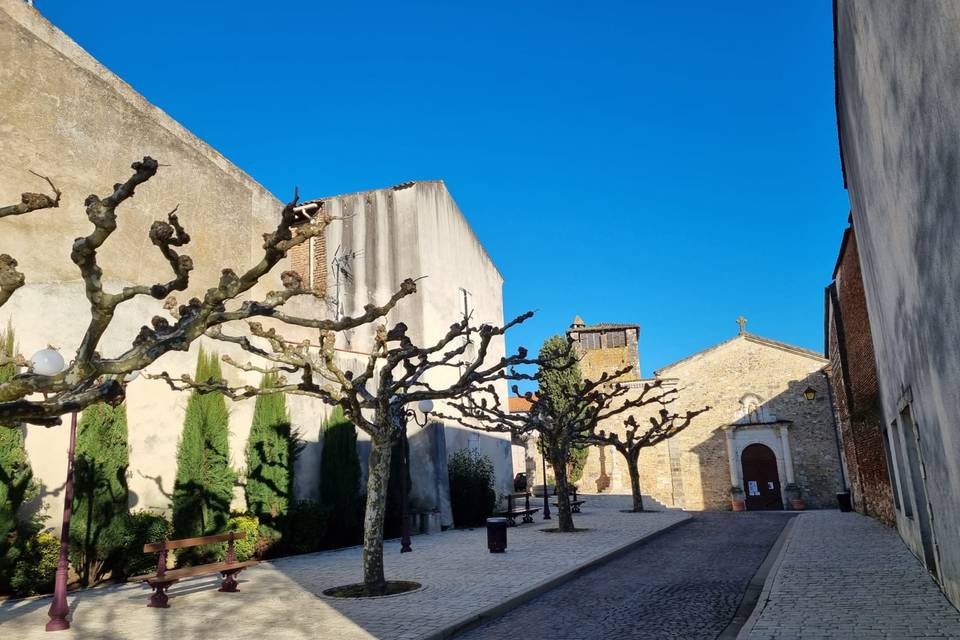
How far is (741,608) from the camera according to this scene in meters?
7.97

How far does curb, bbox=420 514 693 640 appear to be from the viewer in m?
6.93

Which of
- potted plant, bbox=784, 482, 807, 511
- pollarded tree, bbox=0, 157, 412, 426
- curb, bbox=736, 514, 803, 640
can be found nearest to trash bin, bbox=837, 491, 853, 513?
curb, bbox=736, 514, 803, 640

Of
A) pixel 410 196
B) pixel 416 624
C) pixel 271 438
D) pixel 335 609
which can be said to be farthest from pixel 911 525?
pixel 410 196

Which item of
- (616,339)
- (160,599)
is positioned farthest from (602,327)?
(160,599)

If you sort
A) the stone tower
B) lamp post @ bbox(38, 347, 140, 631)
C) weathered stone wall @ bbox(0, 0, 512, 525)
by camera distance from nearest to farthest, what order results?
lamp post @ bbox(38, 347, 140, 631)
weathered stone wall @ bbox(0, 0, 512, 525)
the stone tower

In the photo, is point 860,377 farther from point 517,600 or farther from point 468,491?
point 468,491

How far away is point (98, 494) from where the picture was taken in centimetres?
1148

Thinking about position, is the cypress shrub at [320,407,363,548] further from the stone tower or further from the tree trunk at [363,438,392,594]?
the stone tower

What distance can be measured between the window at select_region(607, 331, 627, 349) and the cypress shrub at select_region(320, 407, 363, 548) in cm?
3038

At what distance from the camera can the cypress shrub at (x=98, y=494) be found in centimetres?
1112

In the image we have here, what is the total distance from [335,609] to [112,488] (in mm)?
5871

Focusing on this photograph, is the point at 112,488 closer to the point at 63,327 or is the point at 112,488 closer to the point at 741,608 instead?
the point at 63,327

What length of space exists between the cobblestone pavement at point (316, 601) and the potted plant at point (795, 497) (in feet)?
69.5

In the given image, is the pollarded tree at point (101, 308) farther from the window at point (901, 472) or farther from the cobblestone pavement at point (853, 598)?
the window at point (901, 472)
